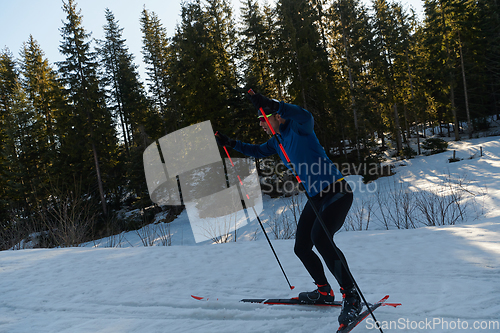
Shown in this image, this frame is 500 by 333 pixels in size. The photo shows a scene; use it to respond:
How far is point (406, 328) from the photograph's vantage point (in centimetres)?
209

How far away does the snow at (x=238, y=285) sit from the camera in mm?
2352

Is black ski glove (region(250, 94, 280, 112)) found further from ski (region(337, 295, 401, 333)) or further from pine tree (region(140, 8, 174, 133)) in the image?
pine tree (region(140, 8, 174, 133))

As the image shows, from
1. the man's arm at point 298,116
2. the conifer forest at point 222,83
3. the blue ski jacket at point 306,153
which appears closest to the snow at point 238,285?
the blue ski jacket at point 306,153

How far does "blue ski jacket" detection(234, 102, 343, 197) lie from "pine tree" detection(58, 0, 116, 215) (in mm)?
18691

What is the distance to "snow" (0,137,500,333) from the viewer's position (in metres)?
2.35

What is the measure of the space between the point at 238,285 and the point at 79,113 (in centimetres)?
1901

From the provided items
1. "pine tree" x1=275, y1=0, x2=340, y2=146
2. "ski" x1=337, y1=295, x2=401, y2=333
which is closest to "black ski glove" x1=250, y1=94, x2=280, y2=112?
"ski" x1=337, y1=295, x2=401, y2=333

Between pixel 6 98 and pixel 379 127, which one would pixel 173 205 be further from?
pixel 6 98

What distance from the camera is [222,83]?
1597 cm

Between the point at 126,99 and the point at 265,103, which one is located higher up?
the point at 126,99

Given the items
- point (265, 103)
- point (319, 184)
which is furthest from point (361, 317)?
point (265, 103)

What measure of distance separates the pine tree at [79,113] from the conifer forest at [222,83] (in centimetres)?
7

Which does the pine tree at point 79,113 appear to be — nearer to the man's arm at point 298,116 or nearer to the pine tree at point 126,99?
the pine tree at point 126,99

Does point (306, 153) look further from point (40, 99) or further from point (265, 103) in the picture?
point (40, 99)
